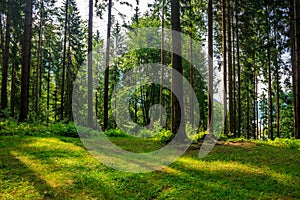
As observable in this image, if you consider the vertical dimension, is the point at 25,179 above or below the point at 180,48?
below

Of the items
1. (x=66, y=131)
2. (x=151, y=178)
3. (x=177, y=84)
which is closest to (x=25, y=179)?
(x=151, y=178)

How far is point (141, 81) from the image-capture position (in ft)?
100

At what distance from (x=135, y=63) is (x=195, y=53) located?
6513 mm

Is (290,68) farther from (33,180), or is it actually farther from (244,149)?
(33,180)

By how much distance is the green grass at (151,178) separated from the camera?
5.25 metres

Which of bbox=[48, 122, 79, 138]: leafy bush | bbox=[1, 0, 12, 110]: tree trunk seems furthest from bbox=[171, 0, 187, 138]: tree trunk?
bbox=[1, 0, 12, 110]: tree trunk

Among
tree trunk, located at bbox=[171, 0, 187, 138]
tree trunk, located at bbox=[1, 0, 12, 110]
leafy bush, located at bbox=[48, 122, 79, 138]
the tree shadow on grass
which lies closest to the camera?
the tree shadow on grass

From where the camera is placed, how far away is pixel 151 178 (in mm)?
6203

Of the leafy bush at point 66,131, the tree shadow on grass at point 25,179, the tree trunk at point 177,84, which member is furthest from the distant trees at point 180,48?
the tree shadow on grass at point 25,179

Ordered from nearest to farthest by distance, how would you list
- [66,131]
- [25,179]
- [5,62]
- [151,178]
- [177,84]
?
[25,179]
[151,178]
[177,84]
[66,131]
[5,62]

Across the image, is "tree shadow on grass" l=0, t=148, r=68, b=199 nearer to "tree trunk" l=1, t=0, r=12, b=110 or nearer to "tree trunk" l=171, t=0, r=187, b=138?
"tree trunk" l=171, t=0, r=187, b=138

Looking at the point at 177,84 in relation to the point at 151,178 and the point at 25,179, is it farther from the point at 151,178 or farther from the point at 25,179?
the point at 25,179

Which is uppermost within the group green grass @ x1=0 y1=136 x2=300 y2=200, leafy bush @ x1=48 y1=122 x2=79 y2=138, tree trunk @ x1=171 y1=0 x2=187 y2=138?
tree trunk @ x1=171 y1=0 x2=187 y2=138

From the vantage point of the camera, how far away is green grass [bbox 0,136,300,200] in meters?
5.25
